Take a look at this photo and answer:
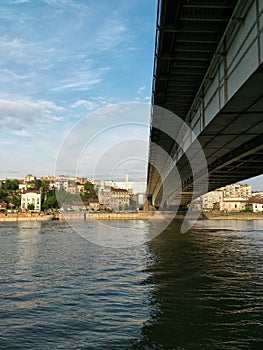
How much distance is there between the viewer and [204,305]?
14.1 m

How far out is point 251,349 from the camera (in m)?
9.91

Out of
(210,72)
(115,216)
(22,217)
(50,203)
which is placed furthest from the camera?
(50,203)

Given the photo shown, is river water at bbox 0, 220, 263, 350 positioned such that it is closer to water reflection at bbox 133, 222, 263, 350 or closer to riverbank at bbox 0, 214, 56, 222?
water reflection at bbox 133, 222, 263, 350

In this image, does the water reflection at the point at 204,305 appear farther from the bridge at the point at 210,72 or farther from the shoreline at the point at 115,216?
the shoreline at the point at 115,216

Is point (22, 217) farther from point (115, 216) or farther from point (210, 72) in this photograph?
point (210, 72)

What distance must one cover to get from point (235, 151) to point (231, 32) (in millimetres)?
12611

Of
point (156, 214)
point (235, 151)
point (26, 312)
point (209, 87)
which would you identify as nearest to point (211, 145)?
point (235, 151)

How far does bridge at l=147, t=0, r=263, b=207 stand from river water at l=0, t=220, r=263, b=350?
6.62m

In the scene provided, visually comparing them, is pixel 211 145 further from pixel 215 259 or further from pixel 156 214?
pixel 156 214

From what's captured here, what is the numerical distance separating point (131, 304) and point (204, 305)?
2533 millimetres

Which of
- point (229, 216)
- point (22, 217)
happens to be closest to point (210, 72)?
point (229, 216)

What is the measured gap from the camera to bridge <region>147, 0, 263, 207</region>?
1075 centimetres

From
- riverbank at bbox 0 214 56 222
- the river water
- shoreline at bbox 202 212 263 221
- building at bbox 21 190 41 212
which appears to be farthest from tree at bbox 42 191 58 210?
the river water

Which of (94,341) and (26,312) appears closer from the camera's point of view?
(94,341)
